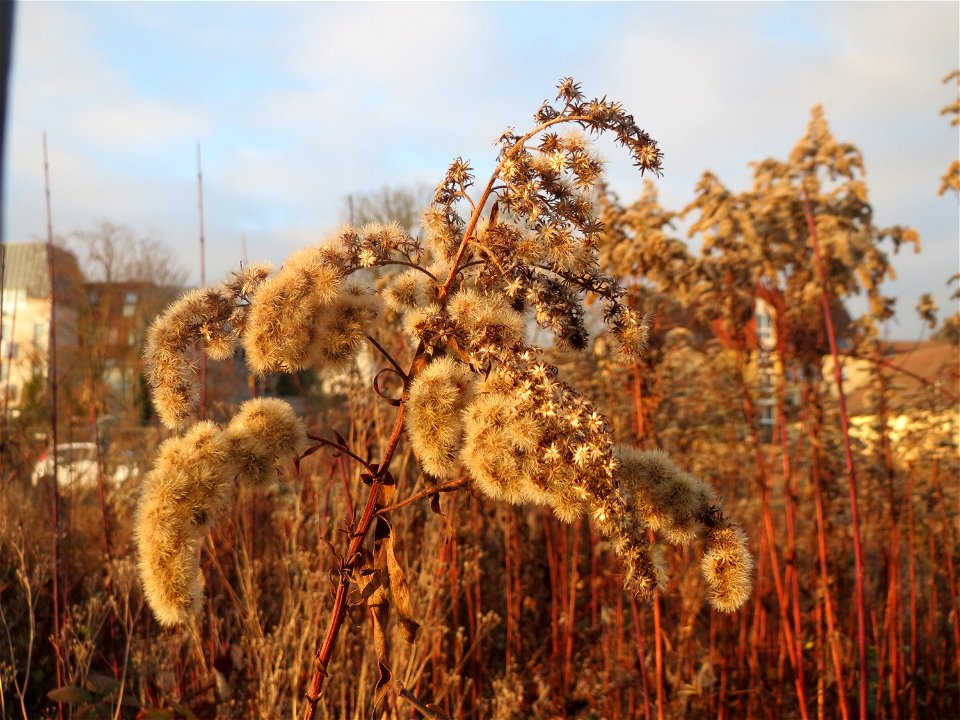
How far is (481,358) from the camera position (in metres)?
1.36

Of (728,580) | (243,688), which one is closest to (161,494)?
(728,580)

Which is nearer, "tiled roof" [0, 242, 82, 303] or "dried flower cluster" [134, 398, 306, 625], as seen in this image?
"dried flower cluster" [134, 398, 306, 625]

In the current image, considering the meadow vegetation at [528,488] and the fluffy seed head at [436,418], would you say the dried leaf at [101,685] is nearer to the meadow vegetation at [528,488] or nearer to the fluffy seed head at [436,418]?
the meadow vegetation at [528,488]

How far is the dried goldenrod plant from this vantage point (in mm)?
1308

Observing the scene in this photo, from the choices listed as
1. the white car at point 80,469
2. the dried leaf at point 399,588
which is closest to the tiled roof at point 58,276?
the white car at point 80,469

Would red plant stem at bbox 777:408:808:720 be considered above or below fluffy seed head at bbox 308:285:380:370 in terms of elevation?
below

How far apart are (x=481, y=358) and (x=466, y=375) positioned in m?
0.07

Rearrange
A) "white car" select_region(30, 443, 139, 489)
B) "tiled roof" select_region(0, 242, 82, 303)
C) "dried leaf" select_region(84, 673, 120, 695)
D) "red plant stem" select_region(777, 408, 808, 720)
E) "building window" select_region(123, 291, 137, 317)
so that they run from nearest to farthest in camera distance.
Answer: "red plant stem" select_region(777, 408, 808, 720) → "dried leaf" select_region(84, 673, 120, 695) → "white car" select_region(30, 443, 139, 489) → "tiled roof" select_region(0, 242, 82, 303) → "building window" select_region(123, 291, 137, 317)

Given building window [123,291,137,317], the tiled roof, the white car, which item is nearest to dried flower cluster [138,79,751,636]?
the white car

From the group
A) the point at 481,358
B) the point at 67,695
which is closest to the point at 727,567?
the point at 481,358

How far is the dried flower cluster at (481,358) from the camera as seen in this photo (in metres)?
1.30

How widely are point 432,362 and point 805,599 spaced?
348 centimetres

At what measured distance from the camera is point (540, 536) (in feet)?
17.0

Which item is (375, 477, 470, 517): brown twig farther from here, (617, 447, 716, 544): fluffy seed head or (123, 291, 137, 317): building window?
(123, 291, 137, 317): building window
